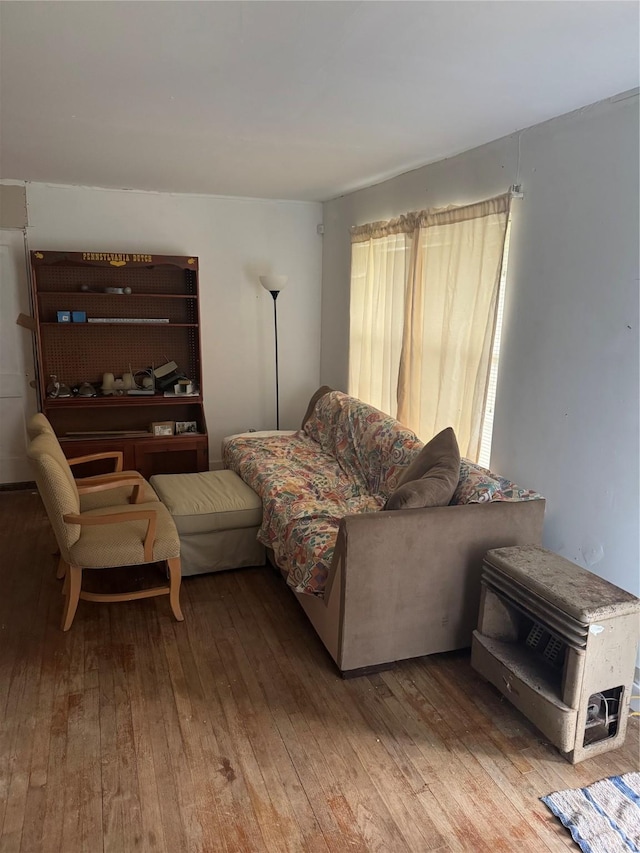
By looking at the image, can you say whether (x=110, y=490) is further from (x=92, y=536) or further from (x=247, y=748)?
(x=247, y=748)

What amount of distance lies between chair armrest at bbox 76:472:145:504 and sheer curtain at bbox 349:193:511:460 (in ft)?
5.55

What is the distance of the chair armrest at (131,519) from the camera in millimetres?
2660

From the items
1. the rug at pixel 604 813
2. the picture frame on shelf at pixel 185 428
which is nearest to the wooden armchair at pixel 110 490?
the picture frame on shelf at pixel 185 428

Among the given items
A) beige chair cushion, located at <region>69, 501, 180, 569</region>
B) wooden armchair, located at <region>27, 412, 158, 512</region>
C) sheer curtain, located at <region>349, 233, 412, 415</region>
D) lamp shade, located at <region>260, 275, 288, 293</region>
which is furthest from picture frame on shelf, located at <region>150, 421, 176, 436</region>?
beige chair cushion, located at <region>69, 501, 180, 569</region>

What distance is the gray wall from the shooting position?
2.29 metres

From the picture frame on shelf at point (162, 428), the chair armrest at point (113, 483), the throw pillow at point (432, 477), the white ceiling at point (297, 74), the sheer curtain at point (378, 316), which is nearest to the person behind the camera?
the white ceiling at point (297, 74)

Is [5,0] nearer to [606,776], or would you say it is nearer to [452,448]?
[452,448]

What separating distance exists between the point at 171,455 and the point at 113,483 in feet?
4.30

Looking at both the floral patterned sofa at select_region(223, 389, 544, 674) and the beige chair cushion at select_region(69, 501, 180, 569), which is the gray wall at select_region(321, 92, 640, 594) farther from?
the beige chair cushion at select_region(69, 501, 180, 569)

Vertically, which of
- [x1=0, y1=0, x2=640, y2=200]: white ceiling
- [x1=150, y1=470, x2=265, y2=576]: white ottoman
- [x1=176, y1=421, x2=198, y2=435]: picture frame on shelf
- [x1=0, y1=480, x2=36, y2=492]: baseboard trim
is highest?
[x1=0, y1=0, x2=640, y2=200]: white ceiling

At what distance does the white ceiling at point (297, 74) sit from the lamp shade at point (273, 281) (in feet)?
4.46

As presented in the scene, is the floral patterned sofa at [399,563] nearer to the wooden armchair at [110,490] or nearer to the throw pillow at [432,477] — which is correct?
the throw pillow at [432,477]

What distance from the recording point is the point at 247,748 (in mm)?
2123

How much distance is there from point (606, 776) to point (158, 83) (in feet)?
9.67
